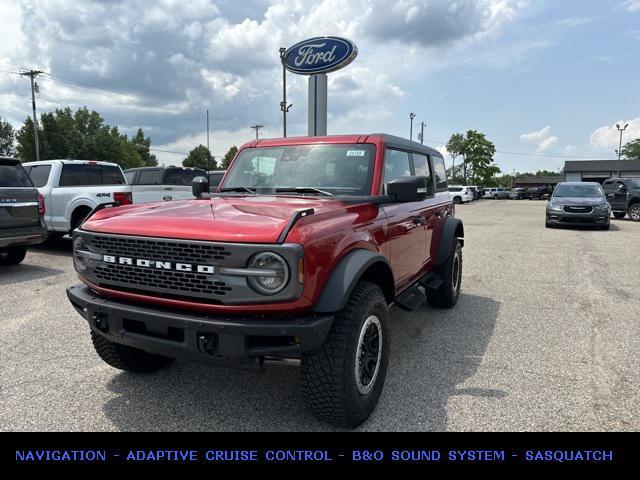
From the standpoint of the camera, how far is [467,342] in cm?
429

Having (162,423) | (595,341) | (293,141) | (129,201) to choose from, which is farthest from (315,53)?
(162,423)

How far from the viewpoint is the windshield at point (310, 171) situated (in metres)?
3.57

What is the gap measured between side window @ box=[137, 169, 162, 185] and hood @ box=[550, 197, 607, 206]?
1252cm

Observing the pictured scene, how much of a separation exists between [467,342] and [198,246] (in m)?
2.96

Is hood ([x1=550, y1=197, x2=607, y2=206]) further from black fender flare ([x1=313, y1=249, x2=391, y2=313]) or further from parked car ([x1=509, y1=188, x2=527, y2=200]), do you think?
parked car ([x1=509, y1=188, x2=527, y2=200])

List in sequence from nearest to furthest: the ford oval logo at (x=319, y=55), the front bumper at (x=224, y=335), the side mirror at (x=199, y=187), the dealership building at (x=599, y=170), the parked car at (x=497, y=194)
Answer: the front bumper at (x=224, y=335)
the side mirror at (x=199, y=187)
the ford oval logo at (x=319, y=55)
the dealership building at (x=599, y=170)
the parked car at (x=497, y=194)

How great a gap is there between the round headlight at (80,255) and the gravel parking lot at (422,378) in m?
0.94

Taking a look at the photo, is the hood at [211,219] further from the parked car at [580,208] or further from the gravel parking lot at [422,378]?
the parked car at [580,208]

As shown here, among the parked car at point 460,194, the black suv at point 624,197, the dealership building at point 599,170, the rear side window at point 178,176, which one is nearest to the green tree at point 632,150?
the dealership building at point 599,170

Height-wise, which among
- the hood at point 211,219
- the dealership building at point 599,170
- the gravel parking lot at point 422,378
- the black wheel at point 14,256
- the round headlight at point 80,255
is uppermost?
the dealership building at point 599,170

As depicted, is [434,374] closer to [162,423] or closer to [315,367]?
[315,367]

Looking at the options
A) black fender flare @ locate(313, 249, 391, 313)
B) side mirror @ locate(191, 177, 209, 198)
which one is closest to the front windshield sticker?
black fender flare @ locate(313, 249, 391, 313)

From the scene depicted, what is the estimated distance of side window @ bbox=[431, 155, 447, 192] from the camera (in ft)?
17.5
